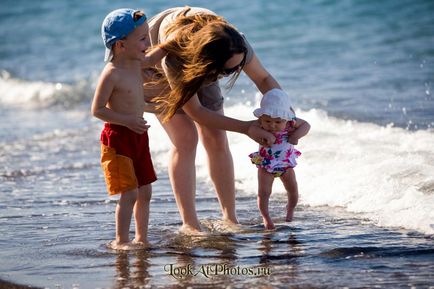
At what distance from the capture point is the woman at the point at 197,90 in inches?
185

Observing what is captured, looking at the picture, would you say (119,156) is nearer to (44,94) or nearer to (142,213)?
(142,213)

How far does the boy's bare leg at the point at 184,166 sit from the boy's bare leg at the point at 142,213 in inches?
12.9

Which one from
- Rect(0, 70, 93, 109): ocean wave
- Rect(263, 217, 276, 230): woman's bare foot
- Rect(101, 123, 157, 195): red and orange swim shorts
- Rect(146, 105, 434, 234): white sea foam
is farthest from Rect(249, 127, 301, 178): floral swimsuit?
Rect(0, 70, 93, 109): ocean wave

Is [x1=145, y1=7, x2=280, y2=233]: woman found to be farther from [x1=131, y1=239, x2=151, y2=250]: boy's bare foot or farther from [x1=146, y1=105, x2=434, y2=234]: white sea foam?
[x1=146, y1=105, x2=434, y2=234]: white sea foam

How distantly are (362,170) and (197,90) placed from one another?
1.96m

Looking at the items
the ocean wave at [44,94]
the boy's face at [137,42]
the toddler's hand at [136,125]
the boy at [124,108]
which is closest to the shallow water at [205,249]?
the boy at [124,108]

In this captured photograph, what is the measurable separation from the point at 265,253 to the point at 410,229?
855 mm

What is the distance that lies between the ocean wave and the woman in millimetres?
7338

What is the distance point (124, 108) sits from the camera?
4801 mm

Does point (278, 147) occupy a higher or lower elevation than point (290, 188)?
higher

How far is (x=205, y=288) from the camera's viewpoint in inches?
163

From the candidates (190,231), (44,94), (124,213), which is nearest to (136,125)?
(124,213)

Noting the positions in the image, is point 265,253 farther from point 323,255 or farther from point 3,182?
point 3,182

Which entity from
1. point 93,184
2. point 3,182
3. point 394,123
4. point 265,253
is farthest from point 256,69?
point 394,123
